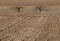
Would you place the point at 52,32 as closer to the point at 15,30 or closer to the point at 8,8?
the point at 15,30

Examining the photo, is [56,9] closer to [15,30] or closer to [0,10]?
[0,10]

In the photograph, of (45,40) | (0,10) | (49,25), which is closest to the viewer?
(45,40)

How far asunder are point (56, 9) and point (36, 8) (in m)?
0.11

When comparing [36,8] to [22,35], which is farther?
[36,8]

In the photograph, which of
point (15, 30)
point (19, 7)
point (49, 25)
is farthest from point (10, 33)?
point (19, 7)

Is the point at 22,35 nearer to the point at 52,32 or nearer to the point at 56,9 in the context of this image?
the point at 52,32

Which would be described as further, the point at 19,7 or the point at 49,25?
the point at 19,7

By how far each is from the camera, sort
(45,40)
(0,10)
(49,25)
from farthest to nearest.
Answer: (0,10)
(49,25)
(45,40)

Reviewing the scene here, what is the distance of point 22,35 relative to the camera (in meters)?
0.40

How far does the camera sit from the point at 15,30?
44 centimetres

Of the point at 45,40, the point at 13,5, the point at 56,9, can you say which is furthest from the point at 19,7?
the point at 45,40

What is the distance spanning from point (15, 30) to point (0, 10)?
0.37m

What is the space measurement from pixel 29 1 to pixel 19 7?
9 centimetres

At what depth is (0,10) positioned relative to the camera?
79cm
